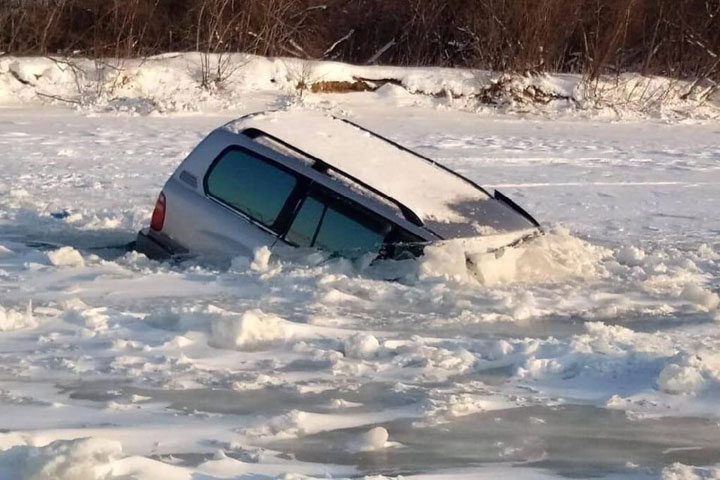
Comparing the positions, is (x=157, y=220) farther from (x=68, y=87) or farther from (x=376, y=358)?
(x=68, y=87)

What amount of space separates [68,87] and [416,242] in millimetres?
15504

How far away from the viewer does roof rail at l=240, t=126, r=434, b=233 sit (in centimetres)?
782

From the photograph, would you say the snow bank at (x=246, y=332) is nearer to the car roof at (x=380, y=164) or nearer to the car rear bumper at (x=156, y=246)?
the car roof at (x=380, y=164)

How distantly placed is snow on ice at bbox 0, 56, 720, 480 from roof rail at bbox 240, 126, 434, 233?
291 millimetres

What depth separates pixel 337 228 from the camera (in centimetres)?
797

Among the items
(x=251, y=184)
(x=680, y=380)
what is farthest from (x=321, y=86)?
(x=680, y=380)

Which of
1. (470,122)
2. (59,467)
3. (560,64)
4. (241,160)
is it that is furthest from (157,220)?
(560,64)

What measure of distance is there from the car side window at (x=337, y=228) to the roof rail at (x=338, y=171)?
6.4 inches

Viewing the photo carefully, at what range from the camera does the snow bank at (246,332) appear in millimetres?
6805

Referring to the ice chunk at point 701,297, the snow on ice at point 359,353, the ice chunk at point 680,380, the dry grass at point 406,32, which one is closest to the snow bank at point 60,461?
the snow on ice at point 359,353

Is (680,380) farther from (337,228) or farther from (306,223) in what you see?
(306,223)

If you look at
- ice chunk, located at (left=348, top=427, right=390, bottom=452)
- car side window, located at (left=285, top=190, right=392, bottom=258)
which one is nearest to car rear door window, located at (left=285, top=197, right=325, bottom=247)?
car side window, located at (left=285, top=190, right=392, bottom=258)

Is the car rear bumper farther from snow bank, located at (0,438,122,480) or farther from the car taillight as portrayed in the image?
snow bank, located at (0,438,122,480)

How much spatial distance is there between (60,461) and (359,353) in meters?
2.57
